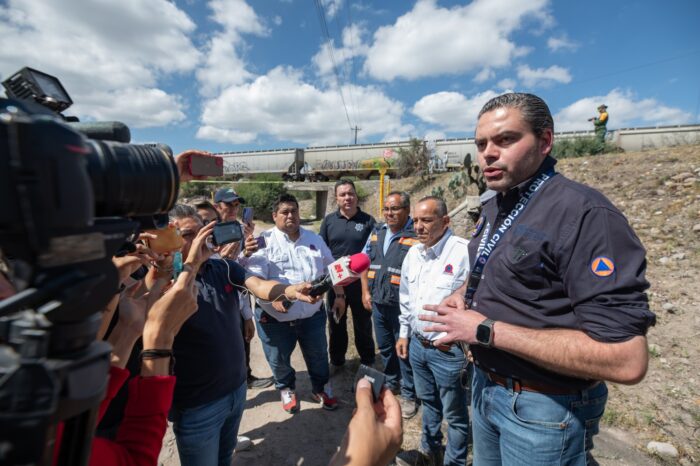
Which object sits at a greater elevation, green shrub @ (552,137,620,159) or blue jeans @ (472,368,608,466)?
green shrub @ (552,137,620,159)

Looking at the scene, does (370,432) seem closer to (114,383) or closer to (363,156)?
(114,383)

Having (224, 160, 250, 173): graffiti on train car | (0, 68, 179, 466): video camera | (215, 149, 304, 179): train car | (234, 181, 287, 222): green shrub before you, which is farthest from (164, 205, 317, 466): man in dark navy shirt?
(224, 160, 250, 173): graffiti on train car

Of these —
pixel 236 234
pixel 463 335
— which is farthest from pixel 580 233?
pixel 236 234

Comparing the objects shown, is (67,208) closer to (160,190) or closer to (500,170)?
(160,190)

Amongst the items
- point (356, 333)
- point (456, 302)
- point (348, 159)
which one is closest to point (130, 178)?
point (456, 302)

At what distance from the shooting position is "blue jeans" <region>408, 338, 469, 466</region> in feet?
8.25

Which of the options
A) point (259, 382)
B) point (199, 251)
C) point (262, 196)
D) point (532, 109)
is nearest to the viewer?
point (532, 109)

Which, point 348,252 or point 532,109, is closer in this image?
point 532,109

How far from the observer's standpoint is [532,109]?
1.57m

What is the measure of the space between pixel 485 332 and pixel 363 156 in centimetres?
2711

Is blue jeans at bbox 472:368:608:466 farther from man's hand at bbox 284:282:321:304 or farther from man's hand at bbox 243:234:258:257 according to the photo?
man's hand at bbox 243:234:258:257

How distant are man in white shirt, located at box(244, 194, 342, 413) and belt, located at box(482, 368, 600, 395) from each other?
6.95 feet

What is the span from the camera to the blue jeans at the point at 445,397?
2.51 m

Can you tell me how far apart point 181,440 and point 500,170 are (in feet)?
7.40
